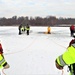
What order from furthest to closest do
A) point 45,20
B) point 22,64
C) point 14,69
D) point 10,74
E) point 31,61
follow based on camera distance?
point 45,20, point 31,61, point 22,64, point 14,69, point 10,74

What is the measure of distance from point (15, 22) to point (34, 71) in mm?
124067

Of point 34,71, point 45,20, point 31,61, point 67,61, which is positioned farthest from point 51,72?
point 45,20

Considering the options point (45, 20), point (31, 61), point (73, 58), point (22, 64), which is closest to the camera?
point (73, 58)

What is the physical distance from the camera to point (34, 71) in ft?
28.0

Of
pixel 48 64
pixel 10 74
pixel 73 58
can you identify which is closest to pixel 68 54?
pixel 73 58

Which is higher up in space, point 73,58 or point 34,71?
point 73,58

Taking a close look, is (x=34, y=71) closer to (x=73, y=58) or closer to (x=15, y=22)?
(x=73, y=58)

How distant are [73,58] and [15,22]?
129404 mm

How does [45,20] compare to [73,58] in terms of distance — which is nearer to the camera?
[73,58]

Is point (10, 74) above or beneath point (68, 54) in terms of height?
beneath

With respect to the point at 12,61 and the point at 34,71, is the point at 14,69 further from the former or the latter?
the point at 12,61

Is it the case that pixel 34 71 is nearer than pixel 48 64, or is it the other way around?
pixel 34 71

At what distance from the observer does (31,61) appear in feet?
34.2

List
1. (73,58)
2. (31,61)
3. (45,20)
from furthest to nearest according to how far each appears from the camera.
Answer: (45,20)
(31,61)
(73,58)
